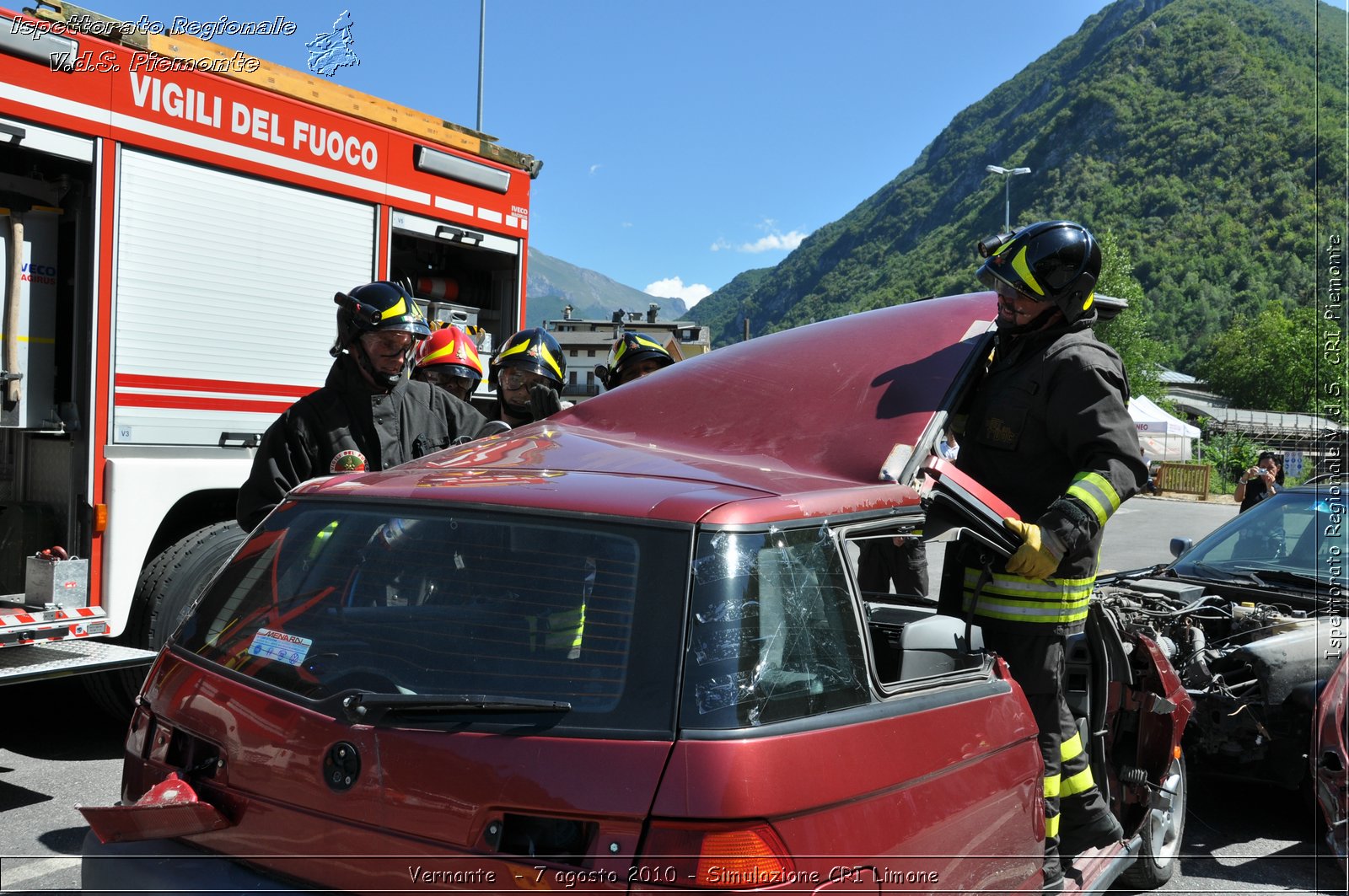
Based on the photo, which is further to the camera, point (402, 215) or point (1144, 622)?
point (402, 215)

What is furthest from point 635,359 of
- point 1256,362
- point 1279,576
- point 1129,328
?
point 1256,362

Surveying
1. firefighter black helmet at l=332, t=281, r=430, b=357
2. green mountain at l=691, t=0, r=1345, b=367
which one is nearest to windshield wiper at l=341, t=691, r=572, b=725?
firefighter black helmet at l=332, t=281, r=430, b=357

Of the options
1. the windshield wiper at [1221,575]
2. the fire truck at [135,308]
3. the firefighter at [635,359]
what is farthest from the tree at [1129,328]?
the fire truck at [135,308]

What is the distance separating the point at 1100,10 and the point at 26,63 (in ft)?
682

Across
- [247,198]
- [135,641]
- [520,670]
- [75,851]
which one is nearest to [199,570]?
[135,641]

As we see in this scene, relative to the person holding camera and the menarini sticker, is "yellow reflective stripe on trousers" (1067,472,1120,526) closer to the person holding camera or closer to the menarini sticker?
the menarini sticker

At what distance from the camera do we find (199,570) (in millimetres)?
5137

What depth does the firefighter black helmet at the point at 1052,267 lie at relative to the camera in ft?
10.6

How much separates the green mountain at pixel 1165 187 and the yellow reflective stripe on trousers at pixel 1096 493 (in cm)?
6092

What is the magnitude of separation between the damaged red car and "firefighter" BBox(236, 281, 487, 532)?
4.43 ft

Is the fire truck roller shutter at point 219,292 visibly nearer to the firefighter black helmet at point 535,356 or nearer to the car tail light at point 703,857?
the firefighter black helmet at point 535,356

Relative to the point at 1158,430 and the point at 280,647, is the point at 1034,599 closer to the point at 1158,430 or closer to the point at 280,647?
the point at 280,647

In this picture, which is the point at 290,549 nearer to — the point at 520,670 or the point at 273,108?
the point at 520,670

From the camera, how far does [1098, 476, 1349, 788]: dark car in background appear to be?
455cm
